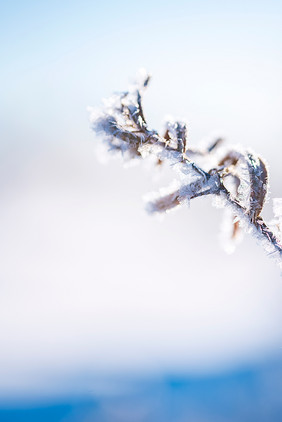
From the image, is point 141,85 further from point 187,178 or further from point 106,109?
point 187,178

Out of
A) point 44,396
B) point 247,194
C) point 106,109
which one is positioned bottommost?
point 247,194

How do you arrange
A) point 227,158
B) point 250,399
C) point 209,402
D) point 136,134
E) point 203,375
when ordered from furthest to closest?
point 203,375
point 209,402
point 250,399
point 227,158
point 136,134

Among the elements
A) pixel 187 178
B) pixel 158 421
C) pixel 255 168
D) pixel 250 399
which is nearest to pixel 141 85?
pixel 187 178

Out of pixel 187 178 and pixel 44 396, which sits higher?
pixel 44 396

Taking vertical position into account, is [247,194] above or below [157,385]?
below

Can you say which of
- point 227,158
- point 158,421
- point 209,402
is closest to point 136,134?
point 227,158

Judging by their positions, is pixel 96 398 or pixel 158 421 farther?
pixel 96 398

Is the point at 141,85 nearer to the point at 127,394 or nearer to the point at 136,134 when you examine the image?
the point at 136,134

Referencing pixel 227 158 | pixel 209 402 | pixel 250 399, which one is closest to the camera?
pixel 227 158

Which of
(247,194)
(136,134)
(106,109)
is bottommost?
(247,194)
